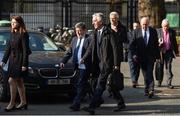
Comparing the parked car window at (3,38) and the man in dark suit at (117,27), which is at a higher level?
the man in dark suit at (117,27)

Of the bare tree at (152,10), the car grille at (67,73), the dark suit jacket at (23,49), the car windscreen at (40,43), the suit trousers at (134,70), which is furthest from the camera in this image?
the bare tree at (152,10)

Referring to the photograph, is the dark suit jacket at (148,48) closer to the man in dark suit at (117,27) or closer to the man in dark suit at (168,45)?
the man in dark suit at (117,27)

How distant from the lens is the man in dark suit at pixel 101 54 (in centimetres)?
1203

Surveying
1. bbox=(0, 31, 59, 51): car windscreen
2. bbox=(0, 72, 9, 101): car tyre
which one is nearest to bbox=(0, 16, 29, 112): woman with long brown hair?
bbox=(0, 72, 9, 101): car tyre

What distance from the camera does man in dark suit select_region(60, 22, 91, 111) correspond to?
41.1 feet

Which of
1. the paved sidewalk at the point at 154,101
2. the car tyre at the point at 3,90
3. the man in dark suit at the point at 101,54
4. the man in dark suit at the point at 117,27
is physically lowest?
the paved sidewalk at the point at 154,101

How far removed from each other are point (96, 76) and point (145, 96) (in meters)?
2.54

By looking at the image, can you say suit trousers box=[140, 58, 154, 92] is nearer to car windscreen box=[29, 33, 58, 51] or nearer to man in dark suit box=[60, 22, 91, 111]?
man in dark suit box=[60, 22, 91, 111]

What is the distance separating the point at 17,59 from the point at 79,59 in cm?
123

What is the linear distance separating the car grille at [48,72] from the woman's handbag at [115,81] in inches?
66.1

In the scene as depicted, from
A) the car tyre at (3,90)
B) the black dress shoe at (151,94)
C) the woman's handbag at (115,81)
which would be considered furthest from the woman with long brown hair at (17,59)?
the black dress shoe at (151,94)

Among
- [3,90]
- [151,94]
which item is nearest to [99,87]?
[3,90]

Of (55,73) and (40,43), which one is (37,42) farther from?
(55,73)

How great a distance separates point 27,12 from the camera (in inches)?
1208
